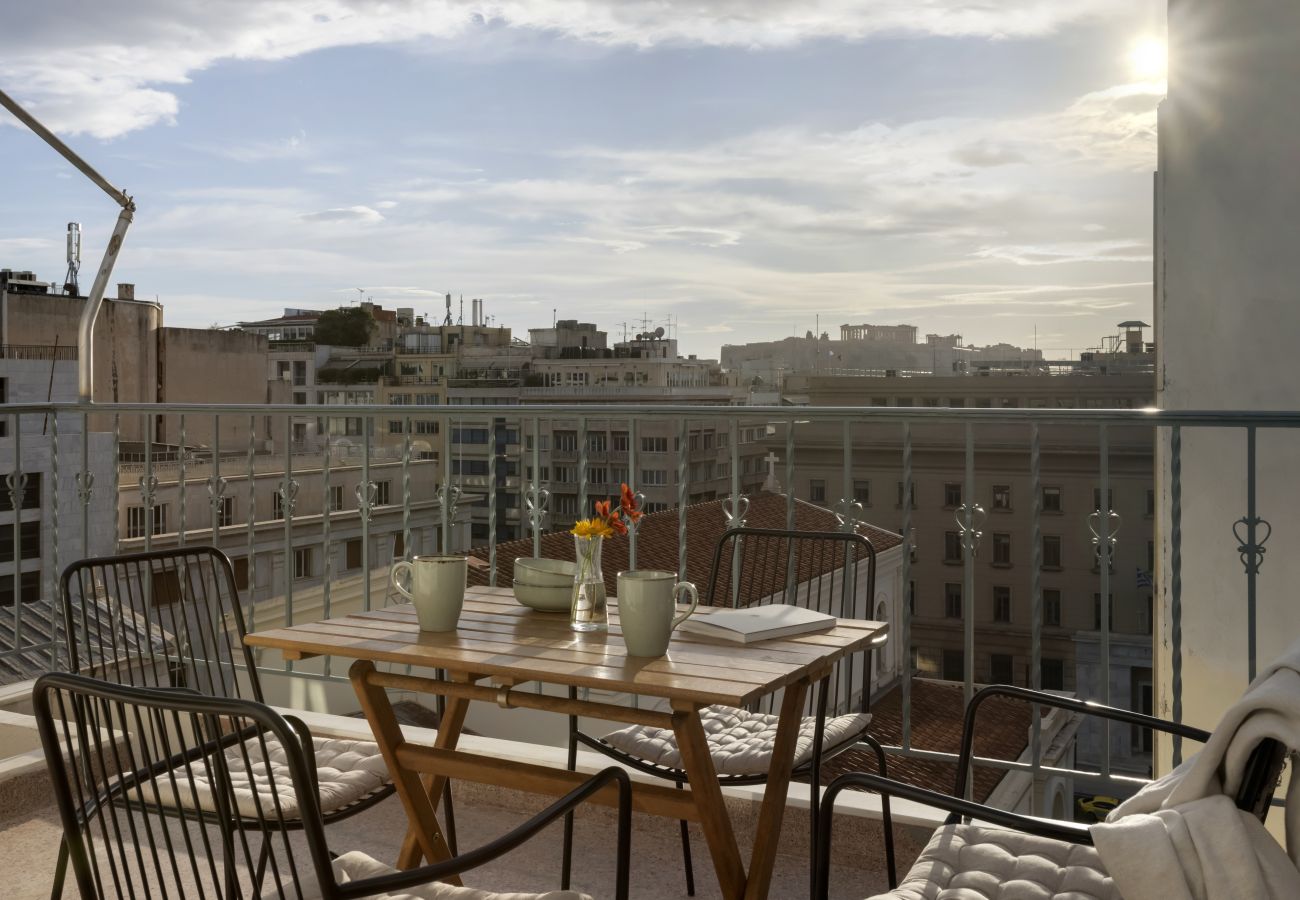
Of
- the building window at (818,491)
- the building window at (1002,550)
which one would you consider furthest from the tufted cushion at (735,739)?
the building window at (1002,550)

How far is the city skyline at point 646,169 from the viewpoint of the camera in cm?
3638

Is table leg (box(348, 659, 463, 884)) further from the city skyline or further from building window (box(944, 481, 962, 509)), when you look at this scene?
the city skyline

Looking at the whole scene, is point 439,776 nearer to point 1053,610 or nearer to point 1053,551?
point 1053,551

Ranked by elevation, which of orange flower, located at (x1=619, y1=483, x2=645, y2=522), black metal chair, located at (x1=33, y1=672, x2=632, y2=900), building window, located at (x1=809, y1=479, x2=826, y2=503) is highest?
orange flower, located at (x1=619, y1=483, x2=645, y2=522)

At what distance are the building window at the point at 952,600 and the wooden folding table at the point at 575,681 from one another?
37.0 meters

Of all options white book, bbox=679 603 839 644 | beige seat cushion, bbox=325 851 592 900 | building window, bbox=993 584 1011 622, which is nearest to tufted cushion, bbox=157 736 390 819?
beige seat cushion, bbox=325 851 592 900

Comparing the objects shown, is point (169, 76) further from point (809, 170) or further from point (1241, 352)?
point (1241, 352)

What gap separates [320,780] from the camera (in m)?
→ 2.08

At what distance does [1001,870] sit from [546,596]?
1010mm

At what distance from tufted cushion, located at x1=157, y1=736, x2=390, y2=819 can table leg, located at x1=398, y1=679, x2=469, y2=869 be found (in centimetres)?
23

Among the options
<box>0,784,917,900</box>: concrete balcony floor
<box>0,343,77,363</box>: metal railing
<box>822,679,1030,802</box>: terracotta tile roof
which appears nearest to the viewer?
<box>0,784,917,900</box>: concrete balcony floor

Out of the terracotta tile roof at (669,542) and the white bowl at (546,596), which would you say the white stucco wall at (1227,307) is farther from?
the white bowl at (546,596)

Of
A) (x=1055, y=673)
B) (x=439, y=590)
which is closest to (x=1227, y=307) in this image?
(x=439, y=590)

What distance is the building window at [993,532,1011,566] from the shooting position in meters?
33.8
